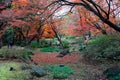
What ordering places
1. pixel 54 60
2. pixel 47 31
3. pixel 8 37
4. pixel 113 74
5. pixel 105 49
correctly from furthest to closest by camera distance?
pixel 47 31
pixel 8 37
pixel 54 60
pixel 105 49
pixel 113 74

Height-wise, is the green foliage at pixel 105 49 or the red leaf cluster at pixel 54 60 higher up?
the green foliage at pixel 105 49

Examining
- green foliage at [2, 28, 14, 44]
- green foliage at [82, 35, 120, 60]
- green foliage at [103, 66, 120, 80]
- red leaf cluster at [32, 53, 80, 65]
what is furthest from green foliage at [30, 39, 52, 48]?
green foliage at [103, 66, 120, 80]

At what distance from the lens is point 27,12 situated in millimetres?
21641

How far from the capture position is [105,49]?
1596 centimetres

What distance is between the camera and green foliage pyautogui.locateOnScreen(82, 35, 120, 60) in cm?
1532

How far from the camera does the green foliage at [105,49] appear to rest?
15320mm

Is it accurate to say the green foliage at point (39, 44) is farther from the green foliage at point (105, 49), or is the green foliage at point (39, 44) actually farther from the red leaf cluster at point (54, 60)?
the green foliage at point (105, 49)

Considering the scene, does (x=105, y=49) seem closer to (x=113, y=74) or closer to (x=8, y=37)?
(x=113, y=74)

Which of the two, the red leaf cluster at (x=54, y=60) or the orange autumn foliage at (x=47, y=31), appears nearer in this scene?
the red leaf cluster at (x=54, y=60)

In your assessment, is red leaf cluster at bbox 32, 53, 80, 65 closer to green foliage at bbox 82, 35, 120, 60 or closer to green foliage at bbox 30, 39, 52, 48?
green foliage at bbox 82, 35, 120, 60

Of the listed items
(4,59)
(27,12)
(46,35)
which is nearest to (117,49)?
(4,59)

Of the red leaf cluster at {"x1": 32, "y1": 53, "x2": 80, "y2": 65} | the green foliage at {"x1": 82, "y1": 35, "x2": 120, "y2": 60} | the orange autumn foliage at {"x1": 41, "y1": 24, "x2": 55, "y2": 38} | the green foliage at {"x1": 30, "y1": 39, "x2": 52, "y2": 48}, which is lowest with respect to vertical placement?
the green foliage at {"x1": 30, "y1": 39, "x2": 52, "y2": 48}

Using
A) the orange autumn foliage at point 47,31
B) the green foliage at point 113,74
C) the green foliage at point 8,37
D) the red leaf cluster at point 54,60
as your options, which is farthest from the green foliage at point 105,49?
the orange autumn foliage at point 47,31

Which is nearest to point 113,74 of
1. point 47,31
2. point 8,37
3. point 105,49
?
point 105,49
